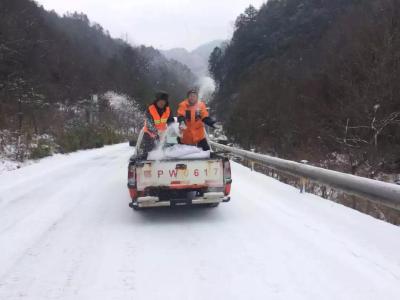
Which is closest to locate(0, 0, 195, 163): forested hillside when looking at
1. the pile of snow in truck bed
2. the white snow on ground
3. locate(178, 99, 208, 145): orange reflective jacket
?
the white snow on ground

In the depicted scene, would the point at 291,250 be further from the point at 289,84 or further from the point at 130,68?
the point at 130,68

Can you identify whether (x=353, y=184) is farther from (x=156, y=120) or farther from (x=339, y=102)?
(x=339, y=102)

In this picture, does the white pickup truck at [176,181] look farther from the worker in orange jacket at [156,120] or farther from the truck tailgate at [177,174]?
the worker in orange jacket at [156,120]

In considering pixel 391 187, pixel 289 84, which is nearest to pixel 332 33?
pixel 289 84

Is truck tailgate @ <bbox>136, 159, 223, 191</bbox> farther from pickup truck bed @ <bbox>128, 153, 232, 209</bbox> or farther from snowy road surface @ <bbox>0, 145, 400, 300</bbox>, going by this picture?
snowy road surface @ <bbox>0, 145, 400, 300</bbox>

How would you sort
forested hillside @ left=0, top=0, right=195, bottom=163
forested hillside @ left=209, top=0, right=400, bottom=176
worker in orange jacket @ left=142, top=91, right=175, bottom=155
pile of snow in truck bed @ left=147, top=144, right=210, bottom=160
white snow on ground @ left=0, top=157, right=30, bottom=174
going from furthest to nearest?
forested hillside @ left=0, top=0, right=195, bottom=163
forested hillside @ left=209, top=0, right=400, bottom=176
white snow on ground @ left=0, top=157, right=30, bottom=174
worker in orange jacket @ left=142, top=91, right=175, bottom=155
pile of snow in truck bed @ left=147, top=144, right=210, bottom=160

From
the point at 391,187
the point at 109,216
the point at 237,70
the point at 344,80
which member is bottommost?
the point at 109,216

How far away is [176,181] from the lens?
653 centimetres

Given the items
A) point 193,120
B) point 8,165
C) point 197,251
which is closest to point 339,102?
point 193,120

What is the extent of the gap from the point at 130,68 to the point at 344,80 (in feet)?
260

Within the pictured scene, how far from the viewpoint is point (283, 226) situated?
6.16 metres

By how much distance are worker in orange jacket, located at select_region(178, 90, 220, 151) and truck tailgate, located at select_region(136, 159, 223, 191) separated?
1.74 meters

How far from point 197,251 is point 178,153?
2209 mm

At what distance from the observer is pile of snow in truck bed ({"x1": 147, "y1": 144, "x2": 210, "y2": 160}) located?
22.8 feet
